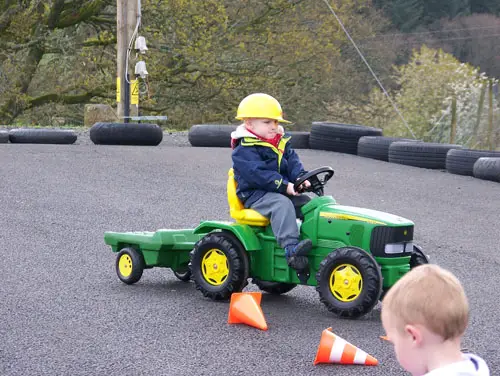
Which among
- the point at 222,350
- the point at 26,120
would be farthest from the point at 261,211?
the point at 26,120

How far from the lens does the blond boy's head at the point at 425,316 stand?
7.68 ft

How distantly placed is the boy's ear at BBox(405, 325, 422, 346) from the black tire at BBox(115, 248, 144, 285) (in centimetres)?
461

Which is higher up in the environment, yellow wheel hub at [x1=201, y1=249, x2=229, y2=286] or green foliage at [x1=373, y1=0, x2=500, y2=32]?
green foliage at [x1=373, y1=0, x2=500, y2=32]

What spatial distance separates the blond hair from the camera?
92.0 inches

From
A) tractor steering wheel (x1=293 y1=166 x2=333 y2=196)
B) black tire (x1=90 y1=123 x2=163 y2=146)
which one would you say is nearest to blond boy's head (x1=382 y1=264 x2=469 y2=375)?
tractor steering wheel (x1=293 y1=166 x2=333 y2=196)

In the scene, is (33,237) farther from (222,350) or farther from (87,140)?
(87,140)

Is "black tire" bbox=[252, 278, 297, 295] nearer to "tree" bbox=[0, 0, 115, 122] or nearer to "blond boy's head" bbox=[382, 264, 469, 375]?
"blond boy's head" bbox=[382, 264, 469, 375]

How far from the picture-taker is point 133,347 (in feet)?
16.7

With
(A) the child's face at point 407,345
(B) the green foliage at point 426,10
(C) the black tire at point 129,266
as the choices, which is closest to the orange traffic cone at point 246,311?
(C) the black tire at point 129,266

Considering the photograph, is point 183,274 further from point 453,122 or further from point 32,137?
point 453,122

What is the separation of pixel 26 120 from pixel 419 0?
3300 centimetres

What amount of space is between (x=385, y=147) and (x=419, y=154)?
41.9 inches

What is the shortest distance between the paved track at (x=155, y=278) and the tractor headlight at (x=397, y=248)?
0.44 meters

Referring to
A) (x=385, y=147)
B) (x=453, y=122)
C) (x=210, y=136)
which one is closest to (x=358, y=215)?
(x=385, y=147)
